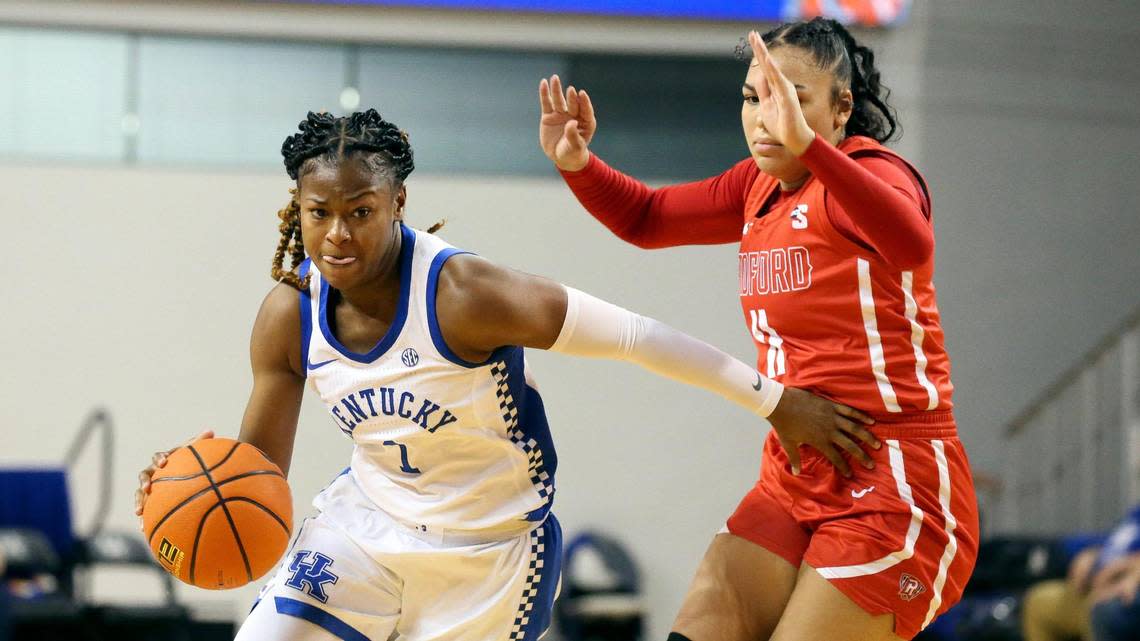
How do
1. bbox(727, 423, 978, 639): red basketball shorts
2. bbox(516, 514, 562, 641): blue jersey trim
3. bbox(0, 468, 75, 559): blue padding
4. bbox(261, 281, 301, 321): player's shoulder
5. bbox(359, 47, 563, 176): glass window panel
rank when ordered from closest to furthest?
1. bbox(727, 423, 978, 639): red basketball shorts
2. bbox(261, 281, 301, 321): player's shoulder
3. bbox(516, 514, 562, 641): blue jersey trim
4. bbox(0, 468, 75, 559): blue padding
5. bbox(359, 47, 563, 176): glass window panel

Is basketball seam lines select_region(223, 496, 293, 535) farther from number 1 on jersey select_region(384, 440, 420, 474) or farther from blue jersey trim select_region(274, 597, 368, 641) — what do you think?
number 1 on jersey select_region(384, 440, 420, 474)

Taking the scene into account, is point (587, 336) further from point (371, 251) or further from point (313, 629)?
point (313, 629)

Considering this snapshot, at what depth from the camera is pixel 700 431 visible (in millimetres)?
8820

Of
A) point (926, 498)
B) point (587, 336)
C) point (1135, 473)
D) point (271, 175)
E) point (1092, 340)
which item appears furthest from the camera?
point (1092, 340)

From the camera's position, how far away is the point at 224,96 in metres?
8.39

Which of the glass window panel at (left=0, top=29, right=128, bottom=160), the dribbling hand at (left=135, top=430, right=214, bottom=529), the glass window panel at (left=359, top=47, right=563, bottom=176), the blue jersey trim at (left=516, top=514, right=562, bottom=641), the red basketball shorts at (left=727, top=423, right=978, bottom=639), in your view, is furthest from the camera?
the glass window panel at (left=359, top=47, right=563, bottom=176)

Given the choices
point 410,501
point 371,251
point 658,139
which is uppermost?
point 658,139

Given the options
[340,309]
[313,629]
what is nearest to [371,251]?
[340,309]

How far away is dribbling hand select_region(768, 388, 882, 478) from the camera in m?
2.65

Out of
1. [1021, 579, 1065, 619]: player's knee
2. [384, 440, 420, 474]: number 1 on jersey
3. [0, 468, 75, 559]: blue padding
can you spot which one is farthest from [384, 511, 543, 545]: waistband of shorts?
[0, 468, 75, 559]: blue padding

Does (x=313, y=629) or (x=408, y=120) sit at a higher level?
(x=408, y=120)

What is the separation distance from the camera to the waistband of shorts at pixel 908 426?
8.77ft

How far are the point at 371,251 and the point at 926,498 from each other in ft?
4.24

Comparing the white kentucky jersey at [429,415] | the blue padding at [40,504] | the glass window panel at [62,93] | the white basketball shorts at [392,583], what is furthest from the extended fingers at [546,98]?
the glass window panel at [62,93]
